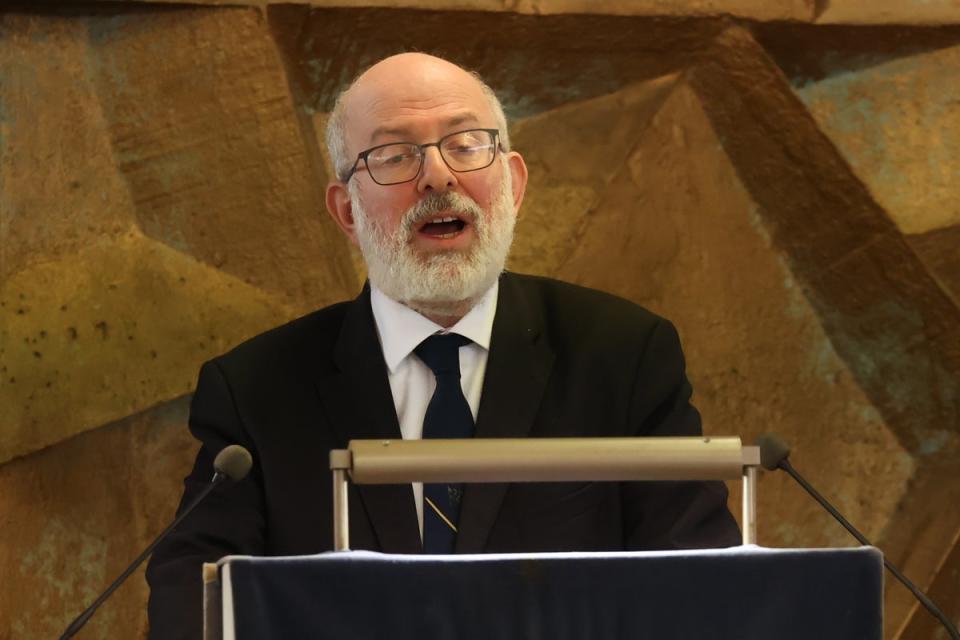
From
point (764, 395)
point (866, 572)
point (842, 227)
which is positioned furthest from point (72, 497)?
point (866, 572)

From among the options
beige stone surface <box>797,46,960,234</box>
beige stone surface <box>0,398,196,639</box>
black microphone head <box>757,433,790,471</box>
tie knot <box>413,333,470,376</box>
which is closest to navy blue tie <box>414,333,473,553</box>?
tie knot <box>413,333,470,376</box>

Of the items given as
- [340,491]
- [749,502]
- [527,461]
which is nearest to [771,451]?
[749,502]

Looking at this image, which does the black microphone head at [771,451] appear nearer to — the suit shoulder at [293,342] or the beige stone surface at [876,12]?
the suit shoulder at [293,342]

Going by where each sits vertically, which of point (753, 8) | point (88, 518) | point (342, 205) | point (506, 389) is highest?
point (753, 8)

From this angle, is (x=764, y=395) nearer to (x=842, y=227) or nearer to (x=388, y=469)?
(x=842, y=227)

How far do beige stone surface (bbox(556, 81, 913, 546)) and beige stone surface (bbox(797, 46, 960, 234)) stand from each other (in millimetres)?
270

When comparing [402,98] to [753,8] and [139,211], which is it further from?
[753,8]

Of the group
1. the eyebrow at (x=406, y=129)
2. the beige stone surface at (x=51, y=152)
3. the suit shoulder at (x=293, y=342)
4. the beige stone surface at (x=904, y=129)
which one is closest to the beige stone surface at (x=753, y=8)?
the beige stone surface at (x=904, y=129)

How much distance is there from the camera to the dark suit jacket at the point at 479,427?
216 cm

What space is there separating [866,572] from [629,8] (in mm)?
1966

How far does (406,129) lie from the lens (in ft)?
7.75

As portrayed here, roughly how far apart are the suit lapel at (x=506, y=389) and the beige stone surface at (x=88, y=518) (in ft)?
3.34

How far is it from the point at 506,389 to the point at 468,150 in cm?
41

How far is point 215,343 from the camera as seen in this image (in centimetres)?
307
